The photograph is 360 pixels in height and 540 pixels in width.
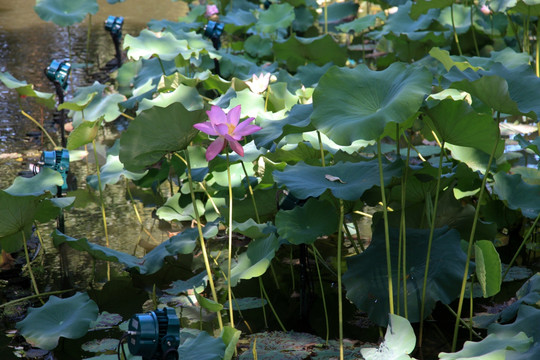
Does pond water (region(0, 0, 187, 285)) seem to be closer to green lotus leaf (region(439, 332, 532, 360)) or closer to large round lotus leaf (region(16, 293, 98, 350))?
large round lotus leaf (region(16, 293, 98, 350))

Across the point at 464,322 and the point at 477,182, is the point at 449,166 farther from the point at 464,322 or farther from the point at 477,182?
the point at 464,322

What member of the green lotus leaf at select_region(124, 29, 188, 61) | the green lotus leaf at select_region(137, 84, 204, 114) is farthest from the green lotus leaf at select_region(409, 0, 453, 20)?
the green lotus leaf at select_region(137, 84, 204, 114)

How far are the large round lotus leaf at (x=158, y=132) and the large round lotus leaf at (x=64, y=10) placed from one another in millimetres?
2327

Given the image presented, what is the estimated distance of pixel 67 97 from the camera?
365 centimetres

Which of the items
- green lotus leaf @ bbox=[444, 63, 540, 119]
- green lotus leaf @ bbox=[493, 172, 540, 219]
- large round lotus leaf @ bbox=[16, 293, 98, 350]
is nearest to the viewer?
green lotus leaf @ bbox=[444, 63, 540, 119]

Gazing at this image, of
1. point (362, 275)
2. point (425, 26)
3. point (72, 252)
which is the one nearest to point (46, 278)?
point (72, 252)

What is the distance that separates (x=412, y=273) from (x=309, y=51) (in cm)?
207

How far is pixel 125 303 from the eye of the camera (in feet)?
5.80

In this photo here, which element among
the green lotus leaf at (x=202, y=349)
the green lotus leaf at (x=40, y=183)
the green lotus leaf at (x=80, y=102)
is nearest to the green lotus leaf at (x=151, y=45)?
the green lotus leaf at (x=80, y=102)

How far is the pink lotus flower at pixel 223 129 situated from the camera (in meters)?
1.39

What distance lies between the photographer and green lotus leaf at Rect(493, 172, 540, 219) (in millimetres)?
1858

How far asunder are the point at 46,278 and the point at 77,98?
95 cm

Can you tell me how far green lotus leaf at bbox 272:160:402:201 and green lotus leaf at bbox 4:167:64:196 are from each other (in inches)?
25.0

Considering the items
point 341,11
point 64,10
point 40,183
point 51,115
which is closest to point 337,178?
point 40,183
